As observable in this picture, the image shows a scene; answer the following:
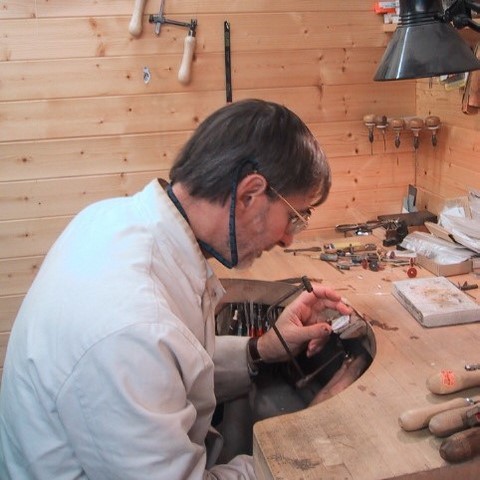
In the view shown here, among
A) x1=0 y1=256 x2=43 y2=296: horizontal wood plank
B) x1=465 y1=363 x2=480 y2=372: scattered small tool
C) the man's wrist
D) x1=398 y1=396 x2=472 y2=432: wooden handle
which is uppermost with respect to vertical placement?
x1=398 y1=396 x2=472 y2=432: wooden handle

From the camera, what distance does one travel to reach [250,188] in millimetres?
1059

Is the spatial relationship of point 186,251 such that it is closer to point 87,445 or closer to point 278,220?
point 278,220

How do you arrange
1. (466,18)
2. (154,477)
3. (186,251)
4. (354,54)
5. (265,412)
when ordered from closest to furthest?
(154,477)
(186,251)
(466,18)
(265,412)
(354,54)

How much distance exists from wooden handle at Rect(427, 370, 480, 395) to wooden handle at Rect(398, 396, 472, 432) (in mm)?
59

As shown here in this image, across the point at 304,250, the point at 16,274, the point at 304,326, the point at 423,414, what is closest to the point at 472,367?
the point at 423,414

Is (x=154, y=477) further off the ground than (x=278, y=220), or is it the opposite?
(x=278, y=220)

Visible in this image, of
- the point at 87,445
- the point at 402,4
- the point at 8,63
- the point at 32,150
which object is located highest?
the point at 402,4

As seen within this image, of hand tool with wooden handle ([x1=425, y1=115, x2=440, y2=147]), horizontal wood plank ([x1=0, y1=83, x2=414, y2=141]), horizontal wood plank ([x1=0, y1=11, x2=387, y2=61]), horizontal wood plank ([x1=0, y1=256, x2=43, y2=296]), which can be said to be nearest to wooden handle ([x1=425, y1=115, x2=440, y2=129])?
hand tool with wooden handle ([x1=425, y1=115, x2=440, y2=147])

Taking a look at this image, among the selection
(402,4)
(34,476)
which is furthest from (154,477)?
(402,4)

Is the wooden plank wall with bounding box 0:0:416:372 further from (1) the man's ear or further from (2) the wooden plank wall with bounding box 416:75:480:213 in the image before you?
(1) the man's ear

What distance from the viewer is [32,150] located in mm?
2166

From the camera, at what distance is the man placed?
2.81 ft

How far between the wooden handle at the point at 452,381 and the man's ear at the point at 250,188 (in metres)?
0.47

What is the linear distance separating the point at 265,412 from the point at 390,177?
121cm
